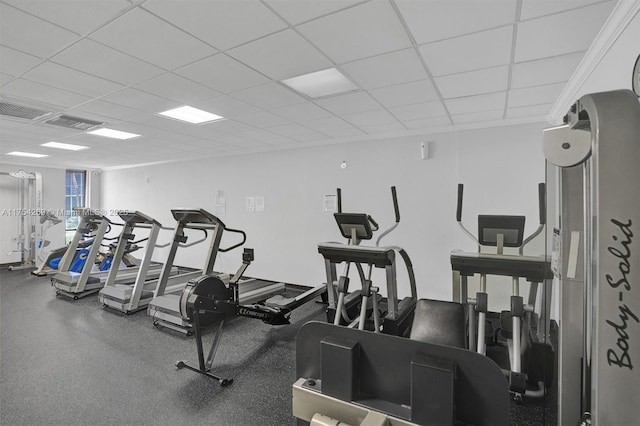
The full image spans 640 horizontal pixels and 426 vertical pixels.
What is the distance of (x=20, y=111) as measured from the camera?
3.66 m

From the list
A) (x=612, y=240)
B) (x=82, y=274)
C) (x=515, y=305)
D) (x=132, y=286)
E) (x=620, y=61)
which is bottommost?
(x=132, y=286)

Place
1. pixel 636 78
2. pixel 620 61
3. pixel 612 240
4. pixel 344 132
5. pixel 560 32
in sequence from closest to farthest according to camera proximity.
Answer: pixel 612 240 → pixel 636 78 → pixel 620 61 → pixel 560 32 → pixel 344 132

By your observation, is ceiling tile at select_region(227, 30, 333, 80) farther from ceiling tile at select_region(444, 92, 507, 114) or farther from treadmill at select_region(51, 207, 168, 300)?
treadmill at select_region(51, 207, 168, 300)

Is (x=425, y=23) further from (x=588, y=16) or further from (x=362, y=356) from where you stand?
(x=362, y=356)

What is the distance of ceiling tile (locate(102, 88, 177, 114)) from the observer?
10.1 feet

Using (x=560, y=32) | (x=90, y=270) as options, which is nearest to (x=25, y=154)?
(x=90, y=270)

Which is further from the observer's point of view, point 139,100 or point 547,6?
point 139,100

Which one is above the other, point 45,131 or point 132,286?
point 45,131

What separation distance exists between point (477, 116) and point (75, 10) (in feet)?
13.0

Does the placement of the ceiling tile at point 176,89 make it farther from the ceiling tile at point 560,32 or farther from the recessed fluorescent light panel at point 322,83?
the ceiling tile at point 560,32

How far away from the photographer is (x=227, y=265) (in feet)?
21.1

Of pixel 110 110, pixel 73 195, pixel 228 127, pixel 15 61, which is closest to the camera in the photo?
pixel 15 61

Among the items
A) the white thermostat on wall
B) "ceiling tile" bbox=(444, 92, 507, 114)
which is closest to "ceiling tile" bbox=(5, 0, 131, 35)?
the white thermostat on wall

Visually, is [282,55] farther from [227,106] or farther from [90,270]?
[90,270]
